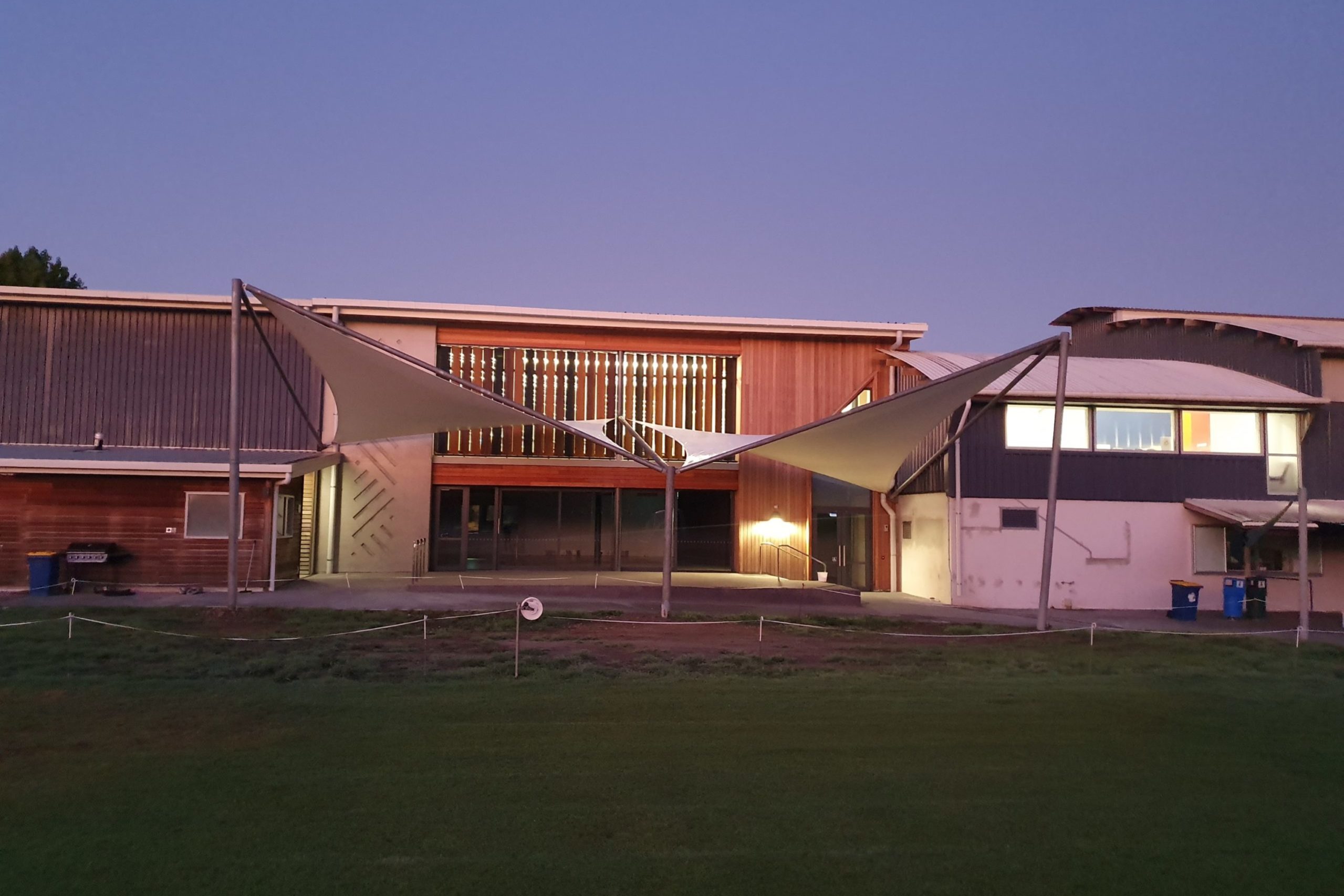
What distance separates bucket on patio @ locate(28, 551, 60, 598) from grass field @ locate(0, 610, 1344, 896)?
6341 mm

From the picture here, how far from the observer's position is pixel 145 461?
1773 centimetres

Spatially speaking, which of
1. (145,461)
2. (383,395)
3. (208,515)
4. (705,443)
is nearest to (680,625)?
(705,443)

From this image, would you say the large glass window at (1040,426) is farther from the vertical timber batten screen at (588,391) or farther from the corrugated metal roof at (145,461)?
the corrugated metal roof at (145,461)

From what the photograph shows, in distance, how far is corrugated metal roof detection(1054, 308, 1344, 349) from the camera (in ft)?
64.0

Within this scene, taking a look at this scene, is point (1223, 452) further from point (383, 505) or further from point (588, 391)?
point (383, 505)

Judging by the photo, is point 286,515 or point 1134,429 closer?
point 1134,429

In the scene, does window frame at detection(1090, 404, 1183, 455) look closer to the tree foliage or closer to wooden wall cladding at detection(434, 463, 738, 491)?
wooden wall cladding at detection(434, 463, 738, 491)

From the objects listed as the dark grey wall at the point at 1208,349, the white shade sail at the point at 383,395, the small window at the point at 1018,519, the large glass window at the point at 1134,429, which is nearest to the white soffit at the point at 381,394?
the white shade sail at the point at 383,395

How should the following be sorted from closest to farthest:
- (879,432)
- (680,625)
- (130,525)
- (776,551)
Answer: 1. (680,625)
2. (879,432)
3. (130,525)
4. (776,551)

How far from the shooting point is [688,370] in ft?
74.0

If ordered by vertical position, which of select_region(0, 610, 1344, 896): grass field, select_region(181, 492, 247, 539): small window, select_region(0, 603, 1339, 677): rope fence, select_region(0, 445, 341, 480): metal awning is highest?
select_region(0, 445, 341, 480): metal awning

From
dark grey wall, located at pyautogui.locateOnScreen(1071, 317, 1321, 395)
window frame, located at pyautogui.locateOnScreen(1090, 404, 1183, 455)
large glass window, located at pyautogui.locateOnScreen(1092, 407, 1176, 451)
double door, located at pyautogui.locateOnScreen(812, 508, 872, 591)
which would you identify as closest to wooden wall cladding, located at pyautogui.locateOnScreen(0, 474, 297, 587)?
double door, located at pyautogui.locateOnScreen(812, 508, 872, 591)

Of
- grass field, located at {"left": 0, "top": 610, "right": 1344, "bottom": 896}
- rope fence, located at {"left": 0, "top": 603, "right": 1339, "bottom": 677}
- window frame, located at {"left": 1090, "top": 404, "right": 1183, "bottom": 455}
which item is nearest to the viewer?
grass field, located at {"left": 0, "top": 610, "right": 1344, "bottom": 896}

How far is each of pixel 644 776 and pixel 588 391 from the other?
16.1 metres
